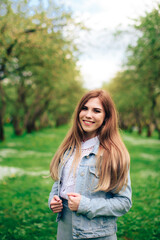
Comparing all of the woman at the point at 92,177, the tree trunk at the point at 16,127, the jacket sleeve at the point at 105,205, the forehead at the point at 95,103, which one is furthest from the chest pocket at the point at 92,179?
the tree trunk at the point at 16,127

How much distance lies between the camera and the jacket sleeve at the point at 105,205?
1850mm

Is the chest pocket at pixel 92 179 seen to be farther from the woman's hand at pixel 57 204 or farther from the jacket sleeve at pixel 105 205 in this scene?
the woman's hand at pixel 57 204

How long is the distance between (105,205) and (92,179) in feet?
0.84

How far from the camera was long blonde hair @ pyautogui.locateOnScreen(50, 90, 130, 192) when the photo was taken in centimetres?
195

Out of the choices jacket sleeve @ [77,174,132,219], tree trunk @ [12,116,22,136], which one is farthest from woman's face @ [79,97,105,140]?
tree trunk @ [12,116,22,136]

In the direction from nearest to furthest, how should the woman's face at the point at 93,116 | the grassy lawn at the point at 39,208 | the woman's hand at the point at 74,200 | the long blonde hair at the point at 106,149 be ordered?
the woman's hand at the point at 74,200
the long blonde hair at the point at 106,149
the woman's face at the point at 93,116
the grassy lawn at the point at 39,208

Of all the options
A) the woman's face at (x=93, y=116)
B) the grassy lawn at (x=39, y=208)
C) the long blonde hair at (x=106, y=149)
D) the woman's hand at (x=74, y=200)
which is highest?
the woman's face at (x=93, y=116)

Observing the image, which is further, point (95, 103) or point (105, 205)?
point (95, 103)

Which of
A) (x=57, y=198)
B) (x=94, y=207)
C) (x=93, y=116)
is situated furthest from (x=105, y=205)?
(x=93, y=116)

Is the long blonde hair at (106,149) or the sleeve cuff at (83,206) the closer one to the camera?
the sleeve cuff at (83,206)

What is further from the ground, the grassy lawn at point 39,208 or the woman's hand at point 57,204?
the woman's hand at point 57,204

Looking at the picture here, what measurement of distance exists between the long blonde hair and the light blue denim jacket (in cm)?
8

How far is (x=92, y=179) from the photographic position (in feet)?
6.53

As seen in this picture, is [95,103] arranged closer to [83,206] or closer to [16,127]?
[83,206]
